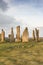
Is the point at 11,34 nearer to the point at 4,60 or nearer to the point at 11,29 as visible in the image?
the point at 11,29

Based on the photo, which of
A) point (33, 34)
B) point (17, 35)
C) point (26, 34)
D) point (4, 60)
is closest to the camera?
point (4, 60)

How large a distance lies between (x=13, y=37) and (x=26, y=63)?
178ft

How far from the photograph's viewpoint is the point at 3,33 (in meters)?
86.9

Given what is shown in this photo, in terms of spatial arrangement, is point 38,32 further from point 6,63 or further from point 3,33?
point 6,63

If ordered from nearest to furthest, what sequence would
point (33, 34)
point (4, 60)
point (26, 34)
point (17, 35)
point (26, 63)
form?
point (26, 63) < point (4, 60) < point (26, 34) < point (17, 35) < point (33, 34)

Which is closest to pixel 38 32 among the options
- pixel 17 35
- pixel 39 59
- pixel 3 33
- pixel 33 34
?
pixel 33 34

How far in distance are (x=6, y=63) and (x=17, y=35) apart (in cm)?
5031

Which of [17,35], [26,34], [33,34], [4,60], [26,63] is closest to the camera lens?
[26,63]

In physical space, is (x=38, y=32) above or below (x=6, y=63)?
above

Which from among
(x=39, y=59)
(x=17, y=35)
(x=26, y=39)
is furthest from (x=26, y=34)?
(x=39, y=59)

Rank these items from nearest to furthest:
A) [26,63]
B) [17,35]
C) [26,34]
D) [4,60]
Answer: [26,63] < [4,60] < [26,34] < [17,35]

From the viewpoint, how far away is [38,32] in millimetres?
82438

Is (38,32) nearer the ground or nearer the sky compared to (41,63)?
nearer the sky

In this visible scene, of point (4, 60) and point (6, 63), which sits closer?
point (6, 63)
